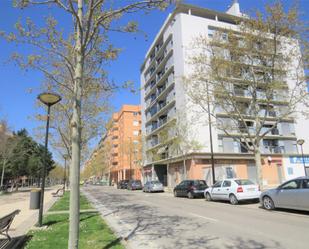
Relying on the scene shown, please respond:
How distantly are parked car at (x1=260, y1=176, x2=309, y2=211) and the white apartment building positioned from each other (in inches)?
731

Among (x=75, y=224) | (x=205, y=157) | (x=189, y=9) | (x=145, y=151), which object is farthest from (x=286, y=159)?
(x=75, y=224)

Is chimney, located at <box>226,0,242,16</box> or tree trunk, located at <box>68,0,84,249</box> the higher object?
chimney, located at <box>226,0,242,16</box>

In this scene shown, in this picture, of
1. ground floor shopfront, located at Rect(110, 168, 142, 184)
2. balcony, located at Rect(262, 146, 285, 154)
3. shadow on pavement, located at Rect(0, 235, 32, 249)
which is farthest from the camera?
ground floor shopfront, located at Rect(110, 168, 142, 184)

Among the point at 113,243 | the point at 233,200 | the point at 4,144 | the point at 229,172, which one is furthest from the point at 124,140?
the point at 113,243

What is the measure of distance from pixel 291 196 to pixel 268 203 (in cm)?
163

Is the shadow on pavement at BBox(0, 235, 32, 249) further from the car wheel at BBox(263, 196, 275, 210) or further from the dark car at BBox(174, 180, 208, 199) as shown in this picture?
the dark car at BBox(174, 180, 208, 199)

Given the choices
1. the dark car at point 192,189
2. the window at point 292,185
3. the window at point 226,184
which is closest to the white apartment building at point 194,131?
the dark car at point 192,189

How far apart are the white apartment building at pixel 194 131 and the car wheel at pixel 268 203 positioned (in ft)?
59.9

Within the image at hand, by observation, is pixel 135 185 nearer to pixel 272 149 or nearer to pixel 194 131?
pixel 194 131

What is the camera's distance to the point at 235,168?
125 ft

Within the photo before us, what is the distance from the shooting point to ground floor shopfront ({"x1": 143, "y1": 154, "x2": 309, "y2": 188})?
36.8m

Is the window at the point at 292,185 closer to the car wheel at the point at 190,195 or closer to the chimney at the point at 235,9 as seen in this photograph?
the car wheel at the point at 190,195

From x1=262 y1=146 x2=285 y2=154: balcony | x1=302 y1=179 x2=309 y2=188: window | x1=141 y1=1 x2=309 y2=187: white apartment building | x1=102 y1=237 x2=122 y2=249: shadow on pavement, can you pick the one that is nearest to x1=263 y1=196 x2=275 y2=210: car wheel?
x1=302 y1=179 x2=309 y2=188: window

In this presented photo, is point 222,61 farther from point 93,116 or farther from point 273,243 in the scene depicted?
point 273,243
